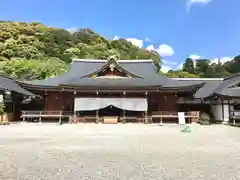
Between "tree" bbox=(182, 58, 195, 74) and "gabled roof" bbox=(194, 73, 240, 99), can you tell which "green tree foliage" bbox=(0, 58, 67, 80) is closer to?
"gabled roof" bbox=(194, 73, 240, 99)

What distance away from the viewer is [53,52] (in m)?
57.3

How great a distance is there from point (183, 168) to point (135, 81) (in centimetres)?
1630

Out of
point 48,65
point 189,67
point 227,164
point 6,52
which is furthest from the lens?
point 189,67

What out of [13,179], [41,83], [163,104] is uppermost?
[41,83]

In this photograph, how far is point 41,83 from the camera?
21375 millimetres

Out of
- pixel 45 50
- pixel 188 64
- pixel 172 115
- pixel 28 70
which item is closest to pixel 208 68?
pixel 188 64

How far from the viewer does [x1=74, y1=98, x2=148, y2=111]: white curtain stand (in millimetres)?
20375

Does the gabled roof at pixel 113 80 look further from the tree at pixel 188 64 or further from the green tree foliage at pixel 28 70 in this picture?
the tree at pixel 188 64

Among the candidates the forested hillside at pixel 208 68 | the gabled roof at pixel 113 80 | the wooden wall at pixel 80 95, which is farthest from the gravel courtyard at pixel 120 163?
the forested hillside at pixel 208 68

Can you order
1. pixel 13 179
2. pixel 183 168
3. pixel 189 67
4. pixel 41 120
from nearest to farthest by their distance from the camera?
1. pixel 13 179
2. pixel 183 168
3. pixel 41 120
4. pixel 189 67

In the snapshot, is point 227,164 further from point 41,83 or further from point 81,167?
point 41,83

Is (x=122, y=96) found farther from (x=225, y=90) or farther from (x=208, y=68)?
(x=208, y=68)

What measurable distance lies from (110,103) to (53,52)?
40522mm

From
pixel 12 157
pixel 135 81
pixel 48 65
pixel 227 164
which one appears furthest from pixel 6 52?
pixel 227 164
